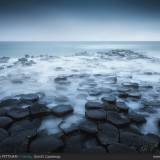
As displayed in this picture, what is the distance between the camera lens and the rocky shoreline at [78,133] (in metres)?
1.09

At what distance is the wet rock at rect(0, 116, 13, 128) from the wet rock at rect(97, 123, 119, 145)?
715 mm

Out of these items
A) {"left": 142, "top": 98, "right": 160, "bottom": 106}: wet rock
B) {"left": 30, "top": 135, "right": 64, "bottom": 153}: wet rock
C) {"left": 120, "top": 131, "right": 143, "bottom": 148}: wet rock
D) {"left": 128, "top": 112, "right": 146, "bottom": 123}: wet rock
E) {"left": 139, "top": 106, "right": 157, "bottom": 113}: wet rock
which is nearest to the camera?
{"left": 30, "top": 135, "right": 64, "bottom": 153}: wet rock

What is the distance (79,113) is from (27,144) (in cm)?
66

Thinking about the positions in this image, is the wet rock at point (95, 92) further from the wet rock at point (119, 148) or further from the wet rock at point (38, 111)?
the wet rock at point (119, 148)

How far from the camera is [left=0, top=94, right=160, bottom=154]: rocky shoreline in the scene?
1093mm

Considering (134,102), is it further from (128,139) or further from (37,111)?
(37,111)

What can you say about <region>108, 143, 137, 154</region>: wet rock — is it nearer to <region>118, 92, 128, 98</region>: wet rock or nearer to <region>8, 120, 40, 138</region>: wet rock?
<region>8, 120, 40, 138</region>: wet rock

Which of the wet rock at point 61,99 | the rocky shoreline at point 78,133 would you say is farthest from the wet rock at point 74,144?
the wet rock at point 61,99

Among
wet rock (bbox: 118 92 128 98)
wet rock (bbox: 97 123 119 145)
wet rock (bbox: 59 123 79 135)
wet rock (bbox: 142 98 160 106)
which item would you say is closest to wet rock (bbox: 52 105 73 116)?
wet rock (bbox: 59 123 79 135)

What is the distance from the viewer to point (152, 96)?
2.21 meters

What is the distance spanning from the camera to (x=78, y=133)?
133 cm

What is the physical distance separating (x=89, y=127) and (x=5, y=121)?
2.21 feet

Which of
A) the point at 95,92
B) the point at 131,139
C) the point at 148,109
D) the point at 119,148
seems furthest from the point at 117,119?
the point at 95,92

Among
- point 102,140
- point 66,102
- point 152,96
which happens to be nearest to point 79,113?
point 66,102
